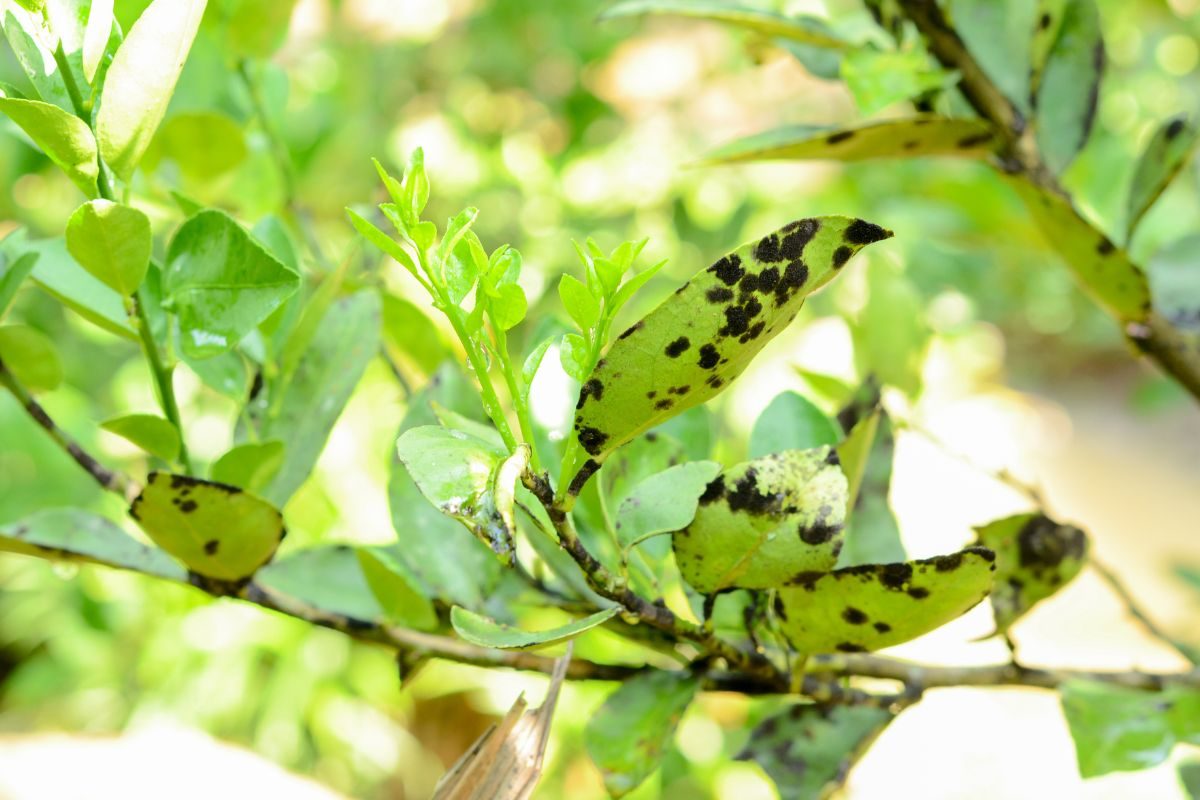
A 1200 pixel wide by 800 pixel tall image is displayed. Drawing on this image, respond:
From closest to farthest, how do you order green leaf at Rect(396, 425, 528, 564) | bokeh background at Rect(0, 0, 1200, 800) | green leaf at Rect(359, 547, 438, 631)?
green leaf at Rect(396, 425, 528, 564) → green leaf at Rect(359, 547, 438, 631) → bokeh background at Rect(0, 0, 1200, 800)

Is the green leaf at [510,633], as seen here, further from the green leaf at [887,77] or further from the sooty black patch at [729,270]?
the green leaf at [887,77]

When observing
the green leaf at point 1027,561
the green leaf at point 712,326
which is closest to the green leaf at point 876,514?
the green leaf at point 1027,561

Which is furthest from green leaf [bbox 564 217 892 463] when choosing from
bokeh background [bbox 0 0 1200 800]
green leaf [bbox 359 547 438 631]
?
bokeh background [bbox 0 0 1200 800]

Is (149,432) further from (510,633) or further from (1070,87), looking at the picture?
(1070,87)

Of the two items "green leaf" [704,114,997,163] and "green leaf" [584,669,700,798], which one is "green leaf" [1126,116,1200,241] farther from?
"green leaf" [584,669,700,798]

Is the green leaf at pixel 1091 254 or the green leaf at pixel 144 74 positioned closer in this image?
the green leaf at pixel 144 74

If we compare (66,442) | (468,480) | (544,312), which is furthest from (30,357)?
(544,312)

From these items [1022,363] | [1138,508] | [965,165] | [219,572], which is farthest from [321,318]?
[1022,363]
